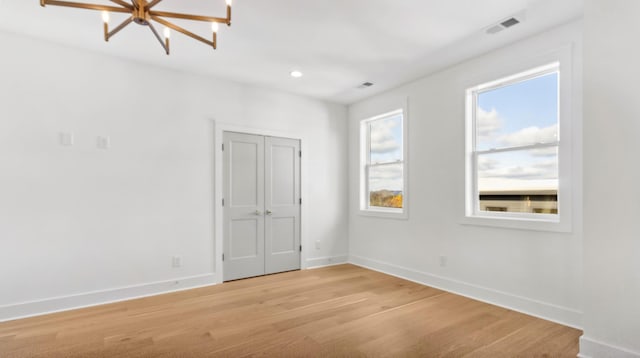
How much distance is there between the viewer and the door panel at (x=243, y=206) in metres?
4.54

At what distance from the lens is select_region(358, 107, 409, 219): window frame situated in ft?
15.3

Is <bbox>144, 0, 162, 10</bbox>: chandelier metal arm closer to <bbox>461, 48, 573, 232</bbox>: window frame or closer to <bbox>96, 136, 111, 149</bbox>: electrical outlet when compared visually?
<bbox>96, 136, 111, 149</bbox>: electrical outlet

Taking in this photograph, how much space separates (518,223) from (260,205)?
3316mm

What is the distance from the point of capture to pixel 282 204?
5062 mm

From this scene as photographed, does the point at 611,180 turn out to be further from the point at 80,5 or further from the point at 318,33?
the point at 80,5

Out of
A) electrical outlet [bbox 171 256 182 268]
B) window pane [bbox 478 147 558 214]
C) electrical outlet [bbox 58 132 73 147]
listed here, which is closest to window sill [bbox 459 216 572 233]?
window pane [bbox 478 147 558 214]

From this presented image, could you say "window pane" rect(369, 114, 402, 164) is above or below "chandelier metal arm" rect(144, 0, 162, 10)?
below

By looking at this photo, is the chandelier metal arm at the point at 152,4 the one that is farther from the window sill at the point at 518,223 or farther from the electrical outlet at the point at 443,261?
the electrical outlet at the point at 443,261

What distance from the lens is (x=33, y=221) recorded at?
129 inches

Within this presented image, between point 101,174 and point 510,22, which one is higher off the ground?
point 510,22

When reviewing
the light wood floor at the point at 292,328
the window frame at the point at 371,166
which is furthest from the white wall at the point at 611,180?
the window frame at the point at 371,166

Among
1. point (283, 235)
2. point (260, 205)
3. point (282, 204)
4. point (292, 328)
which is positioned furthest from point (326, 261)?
point (292, 328)

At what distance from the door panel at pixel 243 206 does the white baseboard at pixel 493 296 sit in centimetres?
197

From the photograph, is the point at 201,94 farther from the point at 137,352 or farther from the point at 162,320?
the point at 137,352
